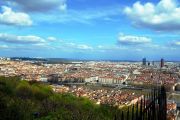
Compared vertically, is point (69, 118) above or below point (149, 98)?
below

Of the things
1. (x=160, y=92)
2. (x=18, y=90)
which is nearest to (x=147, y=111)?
(x=160, y=92)

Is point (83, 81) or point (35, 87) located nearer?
point (35, 87)

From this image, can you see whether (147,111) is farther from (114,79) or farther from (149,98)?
(114,79)

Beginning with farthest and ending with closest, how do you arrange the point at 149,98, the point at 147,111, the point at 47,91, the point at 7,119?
the point at 47,91, the point at 7,119, the point at 149,98, the point at 147,111

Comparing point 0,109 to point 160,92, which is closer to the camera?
point 160,92

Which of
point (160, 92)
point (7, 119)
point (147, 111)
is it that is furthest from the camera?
point (7, 119)

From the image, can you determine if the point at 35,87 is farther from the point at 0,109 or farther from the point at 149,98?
the point at 149,98

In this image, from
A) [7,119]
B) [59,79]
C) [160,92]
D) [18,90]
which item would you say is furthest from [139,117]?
[59,79]

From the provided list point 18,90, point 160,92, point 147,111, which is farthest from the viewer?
point 18,90

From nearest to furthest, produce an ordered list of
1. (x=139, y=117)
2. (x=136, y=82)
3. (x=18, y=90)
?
(x=139, y=117)
(x=18, y=90)
(x=136, y=82)
